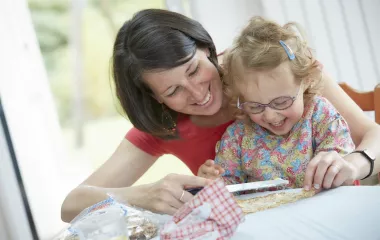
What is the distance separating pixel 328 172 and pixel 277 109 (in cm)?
27

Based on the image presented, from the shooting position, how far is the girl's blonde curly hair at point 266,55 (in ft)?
4.40

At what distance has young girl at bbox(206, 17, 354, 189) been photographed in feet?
4.38

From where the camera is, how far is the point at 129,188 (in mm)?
1419

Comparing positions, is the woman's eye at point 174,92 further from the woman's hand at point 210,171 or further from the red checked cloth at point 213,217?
the red checked cloth at point 213,217

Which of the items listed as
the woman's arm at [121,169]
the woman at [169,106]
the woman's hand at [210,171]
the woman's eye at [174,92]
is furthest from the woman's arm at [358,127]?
the woman's arm at [121,169]

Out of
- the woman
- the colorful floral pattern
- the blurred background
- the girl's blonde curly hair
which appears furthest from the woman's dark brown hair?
the blurred background

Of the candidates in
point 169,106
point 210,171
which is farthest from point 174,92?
point 210,171

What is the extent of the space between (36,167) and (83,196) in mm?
1075

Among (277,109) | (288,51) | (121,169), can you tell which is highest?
(288,51)

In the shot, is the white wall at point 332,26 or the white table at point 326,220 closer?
the white table at point 326,220

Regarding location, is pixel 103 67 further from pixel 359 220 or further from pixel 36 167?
pixel 359 220

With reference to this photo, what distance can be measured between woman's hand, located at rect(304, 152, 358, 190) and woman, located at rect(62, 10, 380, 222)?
24 millimetres

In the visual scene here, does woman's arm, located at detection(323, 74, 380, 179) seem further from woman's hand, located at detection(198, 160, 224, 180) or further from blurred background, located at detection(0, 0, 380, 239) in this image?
blurred background, located at detection(0, 0, 380, 239)

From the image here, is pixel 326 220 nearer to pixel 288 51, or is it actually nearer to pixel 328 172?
pixel 328 172
